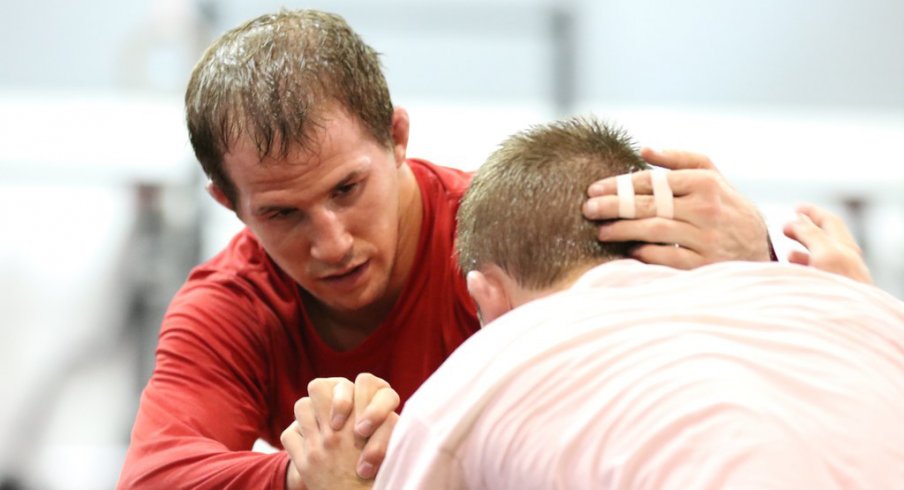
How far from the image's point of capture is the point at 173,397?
1744mm

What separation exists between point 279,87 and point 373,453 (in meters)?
0.55

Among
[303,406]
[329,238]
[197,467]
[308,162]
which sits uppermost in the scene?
[308,162]

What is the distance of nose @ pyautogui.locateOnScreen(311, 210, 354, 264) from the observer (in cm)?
171

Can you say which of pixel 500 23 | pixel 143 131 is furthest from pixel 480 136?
pixel 143 131

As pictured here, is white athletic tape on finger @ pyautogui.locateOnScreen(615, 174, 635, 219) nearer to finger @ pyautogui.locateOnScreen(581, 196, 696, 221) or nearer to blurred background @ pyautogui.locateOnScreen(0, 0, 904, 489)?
finger @ pyautogui.locateOnScreen(581, 196, 696, 221)

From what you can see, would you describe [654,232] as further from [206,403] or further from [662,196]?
[206,403]

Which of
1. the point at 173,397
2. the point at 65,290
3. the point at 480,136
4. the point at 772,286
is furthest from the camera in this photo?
the point at 480,136

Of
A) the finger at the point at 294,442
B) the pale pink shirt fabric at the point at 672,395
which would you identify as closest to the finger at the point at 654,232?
the pale pink shirt fabric at the point at 672,395

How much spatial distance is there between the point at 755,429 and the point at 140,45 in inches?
165

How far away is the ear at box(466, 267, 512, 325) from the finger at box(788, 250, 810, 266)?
444mm

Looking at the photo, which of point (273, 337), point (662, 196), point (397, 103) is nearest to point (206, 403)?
point (273, 337)

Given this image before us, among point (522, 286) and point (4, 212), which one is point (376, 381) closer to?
point (522, 286)

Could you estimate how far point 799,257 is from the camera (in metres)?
1.57

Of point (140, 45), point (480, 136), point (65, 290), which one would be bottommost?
point (65, 290)
